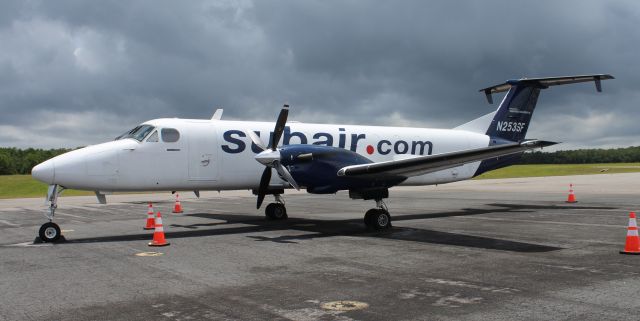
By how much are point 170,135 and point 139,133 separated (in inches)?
33.6

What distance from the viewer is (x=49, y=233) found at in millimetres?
12828

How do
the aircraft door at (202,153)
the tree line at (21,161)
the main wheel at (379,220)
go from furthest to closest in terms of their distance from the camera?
the tree line at (21,161) < the aircraft door at (202,153) < the main wheel at (379,220)

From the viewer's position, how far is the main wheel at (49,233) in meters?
12.8

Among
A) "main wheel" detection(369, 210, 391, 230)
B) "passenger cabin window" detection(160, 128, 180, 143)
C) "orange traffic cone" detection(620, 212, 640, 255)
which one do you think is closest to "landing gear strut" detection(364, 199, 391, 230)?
"main wheel" detection(369, 210, 391, 230)

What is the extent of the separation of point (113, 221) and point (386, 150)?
10378 millimetres

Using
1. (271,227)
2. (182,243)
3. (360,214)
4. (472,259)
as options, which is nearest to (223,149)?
(271,227)

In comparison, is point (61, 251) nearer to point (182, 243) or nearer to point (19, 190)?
point (182, 243)

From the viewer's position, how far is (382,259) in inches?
393

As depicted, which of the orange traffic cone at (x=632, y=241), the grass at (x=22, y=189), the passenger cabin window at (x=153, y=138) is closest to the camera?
the orange traffic cone at (x=632, y=241)

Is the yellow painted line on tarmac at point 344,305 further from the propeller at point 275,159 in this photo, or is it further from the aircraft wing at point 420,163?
the propeller at point 275,159

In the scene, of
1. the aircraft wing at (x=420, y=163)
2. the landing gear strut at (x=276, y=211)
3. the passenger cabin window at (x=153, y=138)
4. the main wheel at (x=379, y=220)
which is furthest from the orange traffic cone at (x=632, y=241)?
the passenger cabin window at (x=153, y=138)

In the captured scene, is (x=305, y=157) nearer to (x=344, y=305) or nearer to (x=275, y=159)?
(x=275, y=159)

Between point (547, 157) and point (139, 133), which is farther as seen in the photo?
point (547, 157)

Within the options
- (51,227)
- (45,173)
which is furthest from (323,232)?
(45,173)
